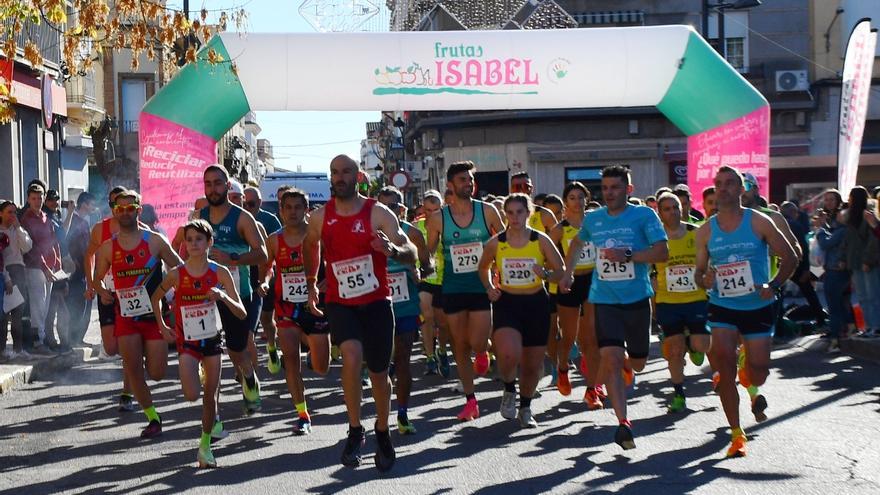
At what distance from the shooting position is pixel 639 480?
23.1 ft

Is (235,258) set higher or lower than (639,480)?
higher

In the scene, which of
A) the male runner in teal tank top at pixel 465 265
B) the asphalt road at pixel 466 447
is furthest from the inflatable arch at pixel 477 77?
the male runner in teal tank top at pixel 465 265

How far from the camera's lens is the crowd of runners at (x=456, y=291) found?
7.52 meters

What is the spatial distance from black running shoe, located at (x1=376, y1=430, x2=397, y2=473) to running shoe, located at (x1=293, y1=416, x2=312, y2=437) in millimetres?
1516

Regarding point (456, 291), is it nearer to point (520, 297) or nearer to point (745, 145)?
point (520, 297)

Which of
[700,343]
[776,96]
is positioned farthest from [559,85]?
[776,96]

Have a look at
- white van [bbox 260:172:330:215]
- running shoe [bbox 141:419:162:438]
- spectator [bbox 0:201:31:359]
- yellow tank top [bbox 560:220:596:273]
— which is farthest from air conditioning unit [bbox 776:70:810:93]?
running shoe [bbox 141:419:162:438]

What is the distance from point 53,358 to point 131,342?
4.88 meters

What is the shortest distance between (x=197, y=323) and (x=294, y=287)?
1.38 m

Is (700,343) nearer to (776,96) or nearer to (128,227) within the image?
(128,227)

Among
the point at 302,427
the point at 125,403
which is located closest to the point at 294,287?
the point at 302,427

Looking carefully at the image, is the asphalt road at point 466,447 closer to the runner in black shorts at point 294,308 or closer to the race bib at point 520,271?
the runner in black shorts at point 294,308

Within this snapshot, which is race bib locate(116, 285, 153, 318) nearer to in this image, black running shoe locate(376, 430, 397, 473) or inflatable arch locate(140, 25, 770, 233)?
black running shoe locate(376, 430, 397, 473)

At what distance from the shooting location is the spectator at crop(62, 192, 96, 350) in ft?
48.3
